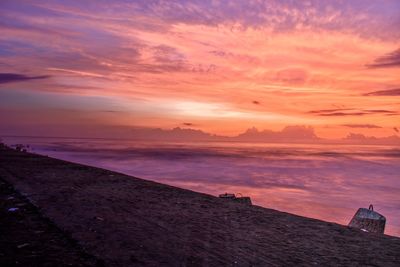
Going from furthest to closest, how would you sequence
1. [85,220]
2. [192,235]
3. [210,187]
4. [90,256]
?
[210,187]
[85,220]
[192,235]
[90,256]

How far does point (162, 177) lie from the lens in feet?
117

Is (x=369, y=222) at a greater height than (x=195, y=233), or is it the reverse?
(x=369, y=222)

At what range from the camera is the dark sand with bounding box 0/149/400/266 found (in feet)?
13.4

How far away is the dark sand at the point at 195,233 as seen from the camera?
161 inches

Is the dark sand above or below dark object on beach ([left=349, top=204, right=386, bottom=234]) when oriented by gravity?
below

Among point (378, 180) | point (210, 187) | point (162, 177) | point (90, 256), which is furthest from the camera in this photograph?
point (378, 180)

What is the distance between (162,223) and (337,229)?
9.84 ft

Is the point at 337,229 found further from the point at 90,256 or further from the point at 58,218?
the point at 58,218

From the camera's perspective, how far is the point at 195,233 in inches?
201

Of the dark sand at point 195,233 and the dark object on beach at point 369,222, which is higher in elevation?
the dark object on beach at point 369,222

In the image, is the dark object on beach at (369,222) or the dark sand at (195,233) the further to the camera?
the dark object on beach at (369,222)

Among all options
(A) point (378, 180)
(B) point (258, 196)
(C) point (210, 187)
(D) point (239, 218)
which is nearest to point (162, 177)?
(C) point (210, 187)

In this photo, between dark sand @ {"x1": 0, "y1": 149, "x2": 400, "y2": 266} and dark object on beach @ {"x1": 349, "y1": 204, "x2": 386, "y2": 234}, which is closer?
dark sand @ {"x1": 0, "y1": 149, "x2": 400, "y2": 266}

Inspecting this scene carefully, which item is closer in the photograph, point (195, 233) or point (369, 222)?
point (195, 233)
